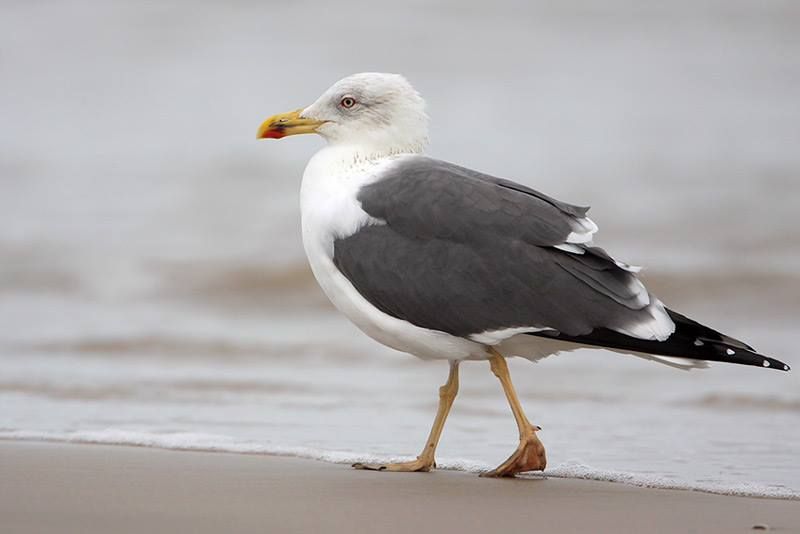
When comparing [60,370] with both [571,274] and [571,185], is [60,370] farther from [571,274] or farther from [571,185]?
[571,185]

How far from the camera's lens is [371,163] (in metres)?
5.25

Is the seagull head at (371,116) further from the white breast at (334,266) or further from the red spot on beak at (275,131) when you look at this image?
the white breast at (334,266)

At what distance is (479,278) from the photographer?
4.77 meters

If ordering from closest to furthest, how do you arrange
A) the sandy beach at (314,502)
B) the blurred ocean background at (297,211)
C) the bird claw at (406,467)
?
the sandy beach at (314,502)
the bird claw at (406,467)
the blurred ocean background at (297,211)

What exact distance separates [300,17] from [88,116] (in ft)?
13.8

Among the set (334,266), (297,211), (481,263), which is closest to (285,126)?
(334,266)

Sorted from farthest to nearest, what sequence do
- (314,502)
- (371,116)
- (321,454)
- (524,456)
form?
1. (371,116)
2. (321,454)
3. (524,456)
4. (314,502)

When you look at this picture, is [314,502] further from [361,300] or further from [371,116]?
→ [371,116]

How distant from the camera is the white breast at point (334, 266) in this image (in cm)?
479

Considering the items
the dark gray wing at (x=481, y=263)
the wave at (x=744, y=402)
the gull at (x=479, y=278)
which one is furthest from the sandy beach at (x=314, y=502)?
the wave at (x=744, y=402)

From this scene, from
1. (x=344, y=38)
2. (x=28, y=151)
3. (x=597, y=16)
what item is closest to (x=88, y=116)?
(x=28, y=151)

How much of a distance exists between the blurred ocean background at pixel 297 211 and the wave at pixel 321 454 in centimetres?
2

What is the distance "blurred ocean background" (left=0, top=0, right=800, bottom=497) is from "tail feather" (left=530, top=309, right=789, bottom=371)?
484 millimetres

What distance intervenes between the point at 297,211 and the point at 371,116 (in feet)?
23.4
